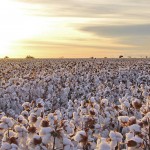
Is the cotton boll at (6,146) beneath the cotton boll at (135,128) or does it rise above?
beneath

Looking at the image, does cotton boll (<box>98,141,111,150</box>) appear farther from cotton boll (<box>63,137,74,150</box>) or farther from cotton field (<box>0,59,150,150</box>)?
cotton boll (<box>63,137,74,150</box>)

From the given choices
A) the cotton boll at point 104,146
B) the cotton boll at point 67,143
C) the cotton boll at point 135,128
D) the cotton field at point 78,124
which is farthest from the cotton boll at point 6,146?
the cotton boll at point 135,128

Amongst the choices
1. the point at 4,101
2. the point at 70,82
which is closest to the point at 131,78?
the point at 70,82

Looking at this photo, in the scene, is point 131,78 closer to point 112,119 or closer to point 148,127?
point 112,119

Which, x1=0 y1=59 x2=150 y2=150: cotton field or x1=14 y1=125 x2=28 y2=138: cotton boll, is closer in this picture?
x1=0 y1=59 x2=150 y2=150: cotton field

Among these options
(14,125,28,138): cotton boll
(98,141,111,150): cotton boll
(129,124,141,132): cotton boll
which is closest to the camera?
(98,141,111,150): cotton boll

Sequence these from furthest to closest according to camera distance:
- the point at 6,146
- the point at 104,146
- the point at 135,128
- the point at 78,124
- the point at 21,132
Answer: the point at 78,124, the point at 21,132, the point at 135,128, the point at 6,146, the point at 104,146

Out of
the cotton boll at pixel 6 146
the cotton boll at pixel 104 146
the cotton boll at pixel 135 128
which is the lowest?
the cotton boll at pixel 6 146

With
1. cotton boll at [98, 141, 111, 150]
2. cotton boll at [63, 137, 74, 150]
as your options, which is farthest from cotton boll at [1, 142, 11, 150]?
cotton boll at [98, 141, 111, 150]

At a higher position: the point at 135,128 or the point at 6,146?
the point at 135,128

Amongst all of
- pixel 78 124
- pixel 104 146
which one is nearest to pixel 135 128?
pixel 104 146

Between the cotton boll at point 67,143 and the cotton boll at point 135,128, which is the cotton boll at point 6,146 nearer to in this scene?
the cotton boll at point 67,143

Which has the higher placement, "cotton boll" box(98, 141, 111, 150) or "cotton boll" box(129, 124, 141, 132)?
"cotton boll" box(129, 124, 141, 132)

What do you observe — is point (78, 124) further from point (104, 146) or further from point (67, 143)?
point (104, 146)
